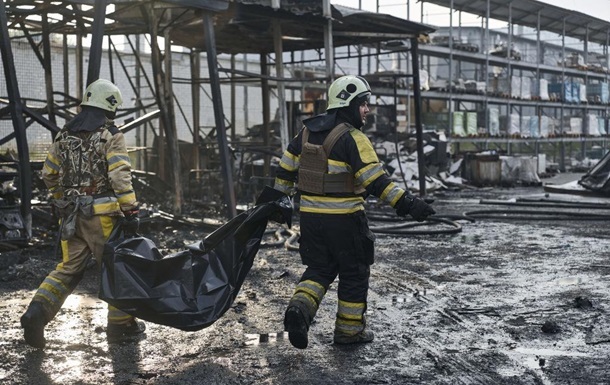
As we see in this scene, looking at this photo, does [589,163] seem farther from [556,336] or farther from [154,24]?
[556,336]

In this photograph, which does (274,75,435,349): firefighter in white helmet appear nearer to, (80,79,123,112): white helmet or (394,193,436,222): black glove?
(394,193,436,222): black glove

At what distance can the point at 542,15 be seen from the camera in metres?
35.1

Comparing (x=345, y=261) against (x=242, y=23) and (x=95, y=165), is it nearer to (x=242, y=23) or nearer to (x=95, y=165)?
(x=95, y=165)

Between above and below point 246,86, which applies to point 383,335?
below

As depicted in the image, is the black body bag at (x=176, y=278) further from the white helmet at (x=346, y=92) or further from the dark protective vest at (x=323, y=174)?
the white helmet at (x=346, y=92)

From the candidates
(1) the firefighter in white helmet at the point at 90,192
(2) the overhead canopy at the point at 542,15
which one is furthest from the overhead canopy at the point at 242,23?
(2) the overhead canopy at the point at 542,15

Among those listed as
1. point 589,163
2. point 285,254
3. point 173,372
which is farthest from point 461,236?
point 589,163

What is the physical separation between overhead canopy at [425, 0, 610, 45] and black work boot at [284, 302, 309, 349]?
24290mm

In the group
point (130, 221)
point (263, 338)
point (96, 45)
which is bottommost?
point (263, 338)

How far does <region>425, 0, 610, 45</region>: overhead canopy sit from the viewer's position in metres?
30.3

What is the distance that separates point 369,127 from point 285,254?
403 inches

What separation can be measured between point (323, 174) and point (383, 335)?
1239 millimetres

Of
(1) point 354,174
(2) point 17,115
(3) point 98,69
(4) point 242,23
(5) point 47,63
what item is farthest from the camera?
(4) point 242,23

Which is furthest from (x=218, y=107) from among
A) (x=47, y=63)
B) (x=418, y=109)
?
(x=418, y=109)
